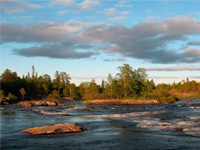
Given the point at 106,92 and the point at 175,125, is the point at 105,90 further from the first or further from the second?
the point at 175,125

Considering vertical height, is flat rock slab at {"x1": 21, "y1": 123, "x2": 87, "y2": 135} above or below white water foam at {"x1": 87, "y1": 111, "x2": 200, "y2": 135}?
above

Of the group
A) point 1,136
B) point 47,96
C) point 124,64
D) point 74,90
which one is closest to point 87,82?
point 74,90

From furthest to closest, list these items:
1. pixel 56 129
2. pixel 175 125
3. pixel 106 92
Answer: pixel 106 92
pixel 175 125
pixel 56 129

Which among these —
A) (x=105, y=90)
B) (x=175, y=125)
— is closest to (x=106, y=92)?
(x=105, y=90)

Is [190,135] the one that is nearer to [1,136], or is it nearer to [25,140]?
[25,140]

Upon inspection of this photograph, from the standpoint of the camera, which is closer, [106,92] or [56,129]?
[56,129]

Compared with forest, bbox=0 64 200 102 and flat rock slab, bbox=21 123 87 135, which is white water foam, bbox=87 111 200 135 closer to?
flat rock slab, bbox=21 123 87 135

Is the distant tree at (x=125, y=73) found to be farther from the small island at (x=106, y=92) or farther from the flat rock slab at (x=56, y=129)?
the flat rock slab at (x=56, y=129)

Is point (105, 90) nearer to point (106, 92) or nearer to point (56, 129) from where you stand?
point (106, 92)

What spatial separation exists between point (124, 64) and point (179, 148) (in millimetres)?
96455

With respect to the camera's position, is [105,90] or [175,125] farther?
[105,90]

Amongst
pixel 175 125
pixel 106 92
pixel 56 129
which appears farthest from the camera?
pixel 106 92

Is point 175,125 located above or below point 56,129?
below

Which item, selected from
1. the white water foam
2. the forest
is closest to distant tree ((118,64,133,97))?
the forest
